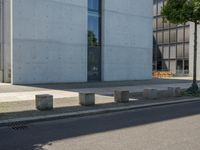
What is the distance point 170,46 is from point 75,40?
3506 centimetres

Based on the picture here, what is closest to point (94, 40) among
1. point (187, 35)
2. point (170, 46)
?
point (187, 35)

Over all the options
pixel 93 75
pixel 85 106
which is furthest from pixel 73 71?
pixel 85 106

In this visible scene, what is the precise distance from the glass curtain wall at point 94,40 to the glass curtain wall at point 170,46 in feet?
86.3

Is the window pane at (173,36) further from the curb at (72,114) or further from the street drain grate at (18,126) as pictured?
the street drain grate at (18,126)

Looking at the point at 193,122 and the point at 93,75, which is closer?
the point at 193,122

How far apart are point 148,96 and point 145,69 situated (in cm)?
1898

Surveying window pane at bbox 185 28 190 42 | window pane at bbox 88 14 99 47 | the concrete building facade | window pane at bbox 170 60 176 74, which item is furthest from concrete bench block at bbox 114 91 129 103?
window pane at bbox 170 60 176 74

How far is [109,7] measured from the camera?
A: 1259 inches

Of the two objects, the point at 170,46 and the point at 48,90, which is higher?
the point at 170,46

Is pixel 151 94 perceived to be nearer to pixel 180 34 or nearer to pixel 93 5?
pixel 93 5

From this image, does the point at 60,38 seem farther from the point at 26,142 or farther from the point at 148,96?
the point at 26,142

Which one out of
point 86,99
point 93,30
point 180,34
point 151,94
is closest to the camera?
point 86,99

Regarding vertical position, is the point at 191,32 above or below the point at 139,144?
above

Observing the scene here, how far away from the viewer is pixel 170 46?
60406mm
